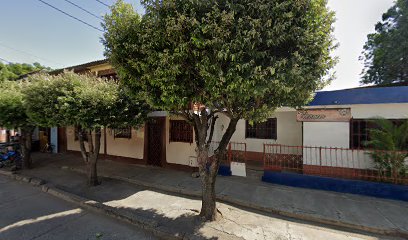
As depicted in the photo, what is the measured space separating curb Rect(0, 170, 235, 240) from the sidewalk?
1.28 ft

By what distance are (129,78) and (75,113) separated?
243 centimetres

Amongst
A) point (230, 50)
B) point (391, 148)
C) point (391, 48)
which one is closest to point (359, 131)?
point (391, 148)

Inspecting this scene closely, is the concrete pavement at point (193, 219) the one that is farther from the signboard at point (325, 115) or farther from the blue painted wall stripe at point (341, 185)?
the signboard at point (325, 115)

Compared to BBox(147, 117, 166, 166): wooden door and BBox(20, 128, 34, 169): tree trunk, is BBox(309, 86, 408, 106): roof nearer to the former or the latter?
BBox(147, 117, 166, 166): wooden door

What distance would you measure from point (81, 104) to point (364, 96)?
28.2 feet

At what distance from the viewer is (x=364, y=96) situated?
623 centimetres

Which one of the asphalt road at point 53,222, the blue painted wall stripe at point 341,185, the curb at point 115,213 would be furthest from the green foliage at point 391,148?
the asphalt road at point 53,222

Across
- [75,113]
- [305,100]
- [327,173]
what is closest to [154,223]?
[75,113]

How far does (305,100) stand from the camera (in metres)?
4.24

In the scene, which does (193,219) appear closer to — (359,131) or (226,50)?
(226,50)

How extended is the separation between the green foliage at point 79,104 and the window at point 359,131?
23.6ft

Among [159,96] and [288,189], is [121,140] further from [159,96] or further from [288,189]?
[288,189]

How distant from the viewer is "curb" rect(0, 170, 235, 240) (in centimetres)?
406

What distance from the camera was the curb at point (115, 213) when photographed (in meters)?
4.06
